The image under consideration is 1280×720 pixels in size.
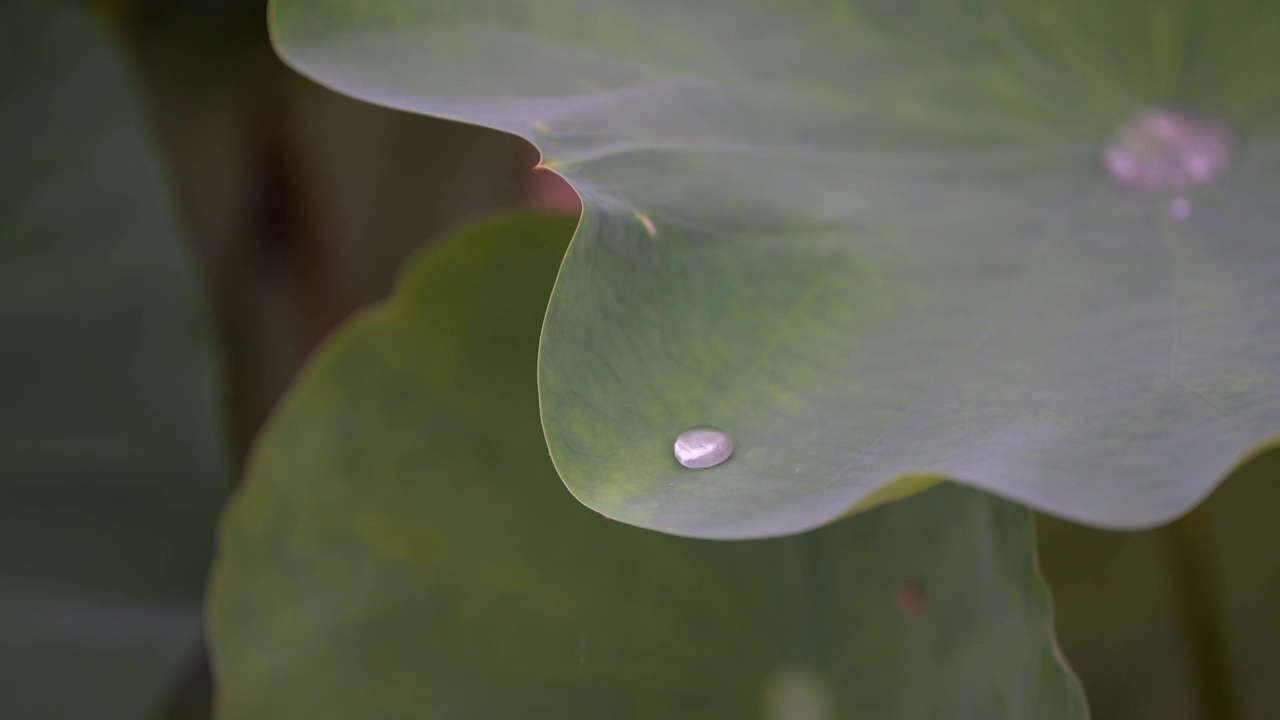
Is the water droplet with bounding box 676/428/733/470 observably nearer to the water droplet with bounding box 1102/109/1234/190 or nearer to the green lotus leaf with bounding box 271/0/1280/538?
the green lotus leaf with bounding box 271/0/1280/538

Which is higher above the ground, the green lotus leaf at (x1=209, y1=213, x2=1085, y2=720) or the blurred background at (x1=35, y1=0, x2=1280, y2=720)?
the green lotus leaf at (x1=209, y1=213, x2=1085, y2=720)

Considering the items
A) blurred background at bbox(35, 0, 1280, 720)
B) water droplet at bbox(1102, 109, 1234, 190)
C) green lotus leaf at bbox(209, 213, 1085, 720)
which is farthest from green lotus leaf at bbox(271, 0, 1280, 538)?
blurred background at bbox(35, 0, 1280, 720)

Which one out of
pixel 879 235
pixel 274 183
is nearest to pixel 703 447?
pixel 879 235

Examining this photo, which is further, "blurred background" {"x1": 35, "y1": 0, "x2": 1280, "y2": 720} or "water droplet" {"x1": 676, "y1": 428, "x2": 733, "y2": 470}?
"blurred background" {"x1": 35, "y1": 0, "x2": 1280, "y2": 720}

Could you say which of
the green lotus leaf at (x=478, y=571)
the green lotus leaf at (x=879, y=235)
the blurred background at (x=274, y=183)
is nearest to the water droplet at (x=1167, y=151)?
→ the green lotus leaf at (x=879, y=235)

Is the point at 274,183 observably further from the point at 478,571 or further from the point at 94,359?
the point at 478,571

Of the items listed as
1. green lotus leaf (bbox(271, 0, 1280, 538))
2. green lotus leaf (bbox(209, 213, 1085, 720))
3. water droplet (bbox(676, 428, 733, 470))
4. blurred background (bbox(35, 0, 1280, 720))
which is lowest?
blurred background (bbox(35, 0, 1280, 720))
